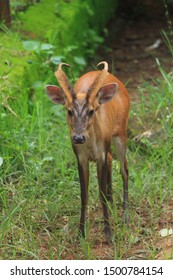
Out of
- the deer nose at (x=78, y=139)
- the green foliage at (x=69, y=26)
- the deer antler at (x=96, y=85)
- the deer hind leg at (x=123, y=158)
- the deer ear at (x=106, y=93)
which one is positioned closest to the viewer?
the deer nose at (x=78, y=139)

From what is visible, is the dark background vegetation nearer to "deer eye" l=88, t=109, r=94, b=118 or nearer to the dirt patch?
the dirt patch

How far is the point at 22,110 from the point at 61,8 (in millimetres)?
2968

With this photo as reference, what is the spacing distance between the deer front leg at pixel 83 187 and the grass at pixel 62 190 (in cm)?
7

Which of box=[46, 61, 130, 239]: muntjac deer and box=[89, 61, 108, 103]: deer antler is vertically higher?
box=[89, 61, 108, 103]: deer antler

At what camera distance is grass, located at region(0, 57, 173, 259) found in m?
5.95

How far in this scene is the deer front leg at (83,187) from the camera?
5.99 meters

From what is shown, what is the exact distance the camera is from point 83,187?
6.06 m

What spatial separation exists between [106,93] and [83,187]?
748 mm

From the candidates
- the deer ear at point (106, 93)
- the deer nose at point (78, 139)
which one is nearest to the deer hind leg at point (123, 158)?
the deer ear at point (106, 93)

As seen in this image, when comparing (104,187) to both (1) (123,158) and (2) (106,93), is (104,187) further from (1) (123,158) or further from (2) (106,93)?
(2) (106,93)

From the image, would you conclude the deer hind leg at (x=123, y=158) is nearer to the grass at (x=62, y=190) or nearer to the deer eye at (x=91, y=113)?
the grass at (x=62, y=190)

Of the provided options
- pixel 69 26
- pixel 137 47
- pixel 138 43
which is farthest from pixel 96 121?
pixel 138 43

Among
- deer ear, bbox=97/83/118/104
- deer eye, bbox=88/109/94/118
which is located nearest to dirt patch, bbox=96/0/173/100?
deer ear, bbox=97/83/118/104

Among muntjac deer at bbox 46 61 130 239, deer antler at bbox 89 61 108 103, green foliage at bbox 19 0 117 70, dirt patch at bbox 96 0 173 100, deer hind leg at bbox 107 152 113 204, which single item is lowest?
dirt patch at bbox 96 0 173 100
